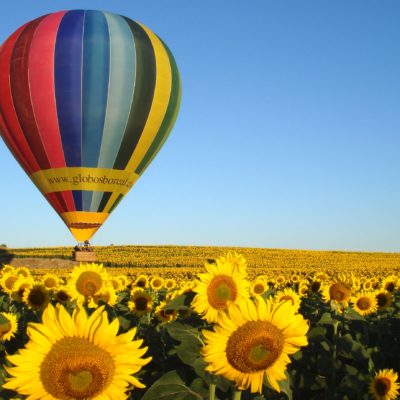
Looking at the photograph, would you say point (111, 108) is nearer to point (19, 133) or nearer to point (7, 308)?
point (19, 133)

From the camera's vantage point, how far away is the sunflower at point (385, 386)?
5273mm

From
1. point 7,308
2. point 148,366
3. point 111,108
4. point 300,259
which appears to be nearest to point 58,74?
point 111,108

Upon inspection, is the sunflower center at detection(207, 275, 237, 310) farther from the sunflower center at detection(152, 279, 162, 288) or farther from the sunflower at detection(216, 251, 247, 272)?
the sunflower center at detection(152, 279, 162, 288)

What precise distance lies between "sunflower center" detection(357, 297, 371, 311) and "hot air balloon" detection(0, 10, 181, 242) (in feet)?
64.9

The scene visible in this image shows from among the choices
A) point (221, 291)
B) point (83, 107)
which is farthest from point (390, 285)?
point (83, 107)

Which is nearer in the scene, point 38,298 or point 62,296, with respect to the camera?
point 38,298

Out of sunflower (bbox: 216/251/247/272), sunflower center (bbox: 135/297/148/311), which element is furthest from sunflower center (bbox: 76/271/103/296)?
sunflower (bbox: 216/251/247/272)

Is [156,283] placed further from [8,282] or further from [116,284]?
[8,282]

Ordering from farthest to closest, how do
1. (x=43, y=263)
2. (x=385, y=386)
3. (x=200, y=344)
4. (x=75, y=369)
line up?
(x=43, y=263)
(x=385, y=386)
(x=200, y=344)
(x=75, y=369)

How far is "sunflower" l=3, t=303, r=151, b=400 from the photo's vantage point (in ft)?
8.64

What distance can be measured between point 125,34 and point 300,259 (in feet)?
114

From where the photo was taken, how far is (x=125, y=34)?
2788 cm

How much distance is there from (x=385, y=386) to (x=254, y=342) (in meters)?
2.78

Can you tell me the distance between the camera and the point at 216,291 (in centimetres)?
455
